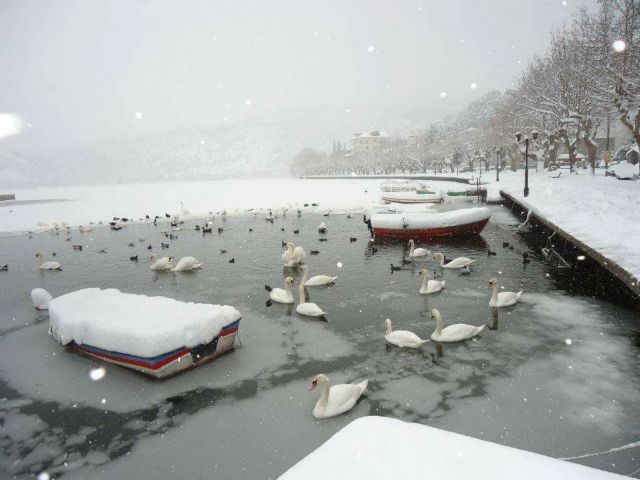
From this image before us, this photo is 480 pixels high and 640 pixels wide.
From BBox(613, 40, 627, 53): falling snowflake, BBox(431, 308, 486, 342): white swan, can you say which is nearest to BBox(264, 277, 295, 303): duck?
BBox(431, 308, 486, 342): white swan

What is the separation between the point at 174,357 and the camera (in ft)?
30.5

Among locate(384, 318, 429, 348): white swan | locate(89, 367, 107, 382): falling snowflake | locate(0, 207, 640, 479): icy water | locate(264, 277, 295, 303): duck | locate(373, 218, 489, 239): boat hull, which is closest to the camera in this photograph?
locate(0, 207, 640, 479): icy water

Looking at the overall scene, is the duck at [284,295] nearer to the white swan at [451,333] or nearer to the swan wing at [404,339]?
the swan wing at [404,339]

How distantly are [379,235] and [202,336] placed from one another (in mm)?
16320

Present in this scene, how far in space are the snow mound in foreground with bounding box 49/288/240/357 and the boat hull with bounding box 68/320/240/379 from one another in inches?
6.0

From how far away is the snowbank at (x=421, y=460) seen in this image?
10.7ft

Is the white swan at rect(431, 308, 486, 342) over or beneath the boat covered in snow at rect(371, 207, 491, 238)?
beneath

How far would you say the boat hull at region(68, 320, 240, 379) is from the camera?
919 centimetres

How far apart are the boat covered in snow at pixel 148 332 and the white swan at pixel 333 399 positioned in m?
3.36

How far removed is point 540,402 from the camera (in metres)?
7.83

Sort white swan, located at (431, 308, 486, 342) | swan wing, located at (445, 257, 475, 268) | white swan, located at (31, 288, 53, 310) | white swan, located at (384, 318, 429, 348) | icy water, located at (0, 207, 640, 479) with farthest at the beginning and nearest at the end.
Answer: swan wing, located at (445, 257, 475, 268), white swan, located at (31, 288, 53, 310), white swan, located at (431, 308, 486, 342), white swan, located at (384, 318, 429, 348), icy water, located at (0, 207, 640, 479)

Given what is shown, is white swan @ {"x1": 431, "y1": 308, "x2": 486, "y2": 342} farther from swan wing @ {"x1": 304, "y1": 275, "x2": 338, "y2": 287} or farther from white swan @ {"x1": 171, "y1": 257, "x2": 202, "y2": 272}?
white swan @ {"x1": 171, "y1": 257, "x2": 202, "y2": 272}

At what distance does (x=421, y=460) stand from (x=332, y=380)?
5.73 meters

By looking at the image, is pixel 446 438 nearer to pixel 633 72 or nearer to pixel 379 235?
pixel 379 235
